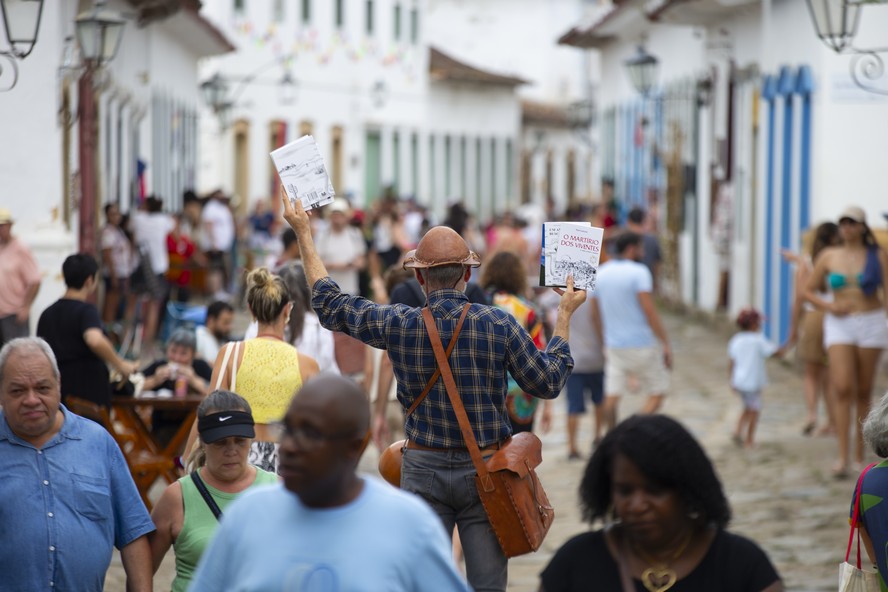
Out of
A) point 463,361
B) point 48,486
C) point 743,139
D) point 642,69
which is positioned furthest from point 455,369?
point 642,69

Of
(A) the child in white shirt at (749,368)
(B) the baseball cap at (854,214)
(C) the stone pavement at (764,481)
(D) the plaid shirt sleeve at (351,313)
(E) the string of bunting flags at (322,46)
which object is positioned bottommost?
(C) the stone pavement at (764,481)

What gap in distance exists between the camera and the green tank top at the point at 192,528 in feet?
18.0

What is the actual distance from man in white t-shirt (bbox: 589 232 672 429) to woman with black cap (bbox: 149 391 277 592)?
23.4ft

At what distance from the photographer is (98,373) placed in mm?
8945

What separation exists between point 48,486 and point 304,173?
5.81 ft

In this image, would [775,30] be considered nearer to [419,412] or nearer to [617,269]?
[617,269]

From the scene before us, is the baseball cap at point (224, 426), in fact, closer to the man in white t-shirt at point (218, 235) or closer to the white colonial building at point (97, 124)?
the white colonial building at point (97, 124)

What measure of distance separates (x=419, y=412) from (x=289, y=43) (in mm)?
39135

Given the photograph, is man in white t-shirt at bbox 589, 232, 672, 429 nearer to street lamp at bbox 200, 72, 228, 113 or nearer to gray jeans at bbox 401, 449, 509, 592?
gray jeans at bbox 401, 449, 509, 592

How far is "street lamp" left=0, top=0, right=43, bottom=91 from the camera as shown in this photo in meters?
10.7

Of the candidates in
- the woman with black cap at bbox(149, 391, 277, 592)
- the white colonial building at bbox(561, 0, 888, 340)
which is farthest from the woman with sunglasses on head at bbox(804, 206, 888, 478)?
the woman with black cap at bbox(149, 391, 277, 592)

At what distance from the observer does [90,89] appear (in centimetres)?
1817

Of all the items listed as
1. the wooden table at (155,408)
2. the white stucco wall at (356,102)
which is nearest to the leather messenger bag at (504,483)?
the wooden table at (155,408)

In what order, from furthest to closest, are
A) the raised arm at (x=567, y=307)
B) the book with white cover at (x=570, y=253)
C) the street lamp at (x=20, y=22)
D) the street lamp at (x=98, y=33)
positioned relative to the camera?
1. the street lamp at (x=98, y=33)
2. the street lamp at (x=20, y=22)
3. the book with white cover at (x=570, y=253)
4. the raised arm at (x=567, y=307)
